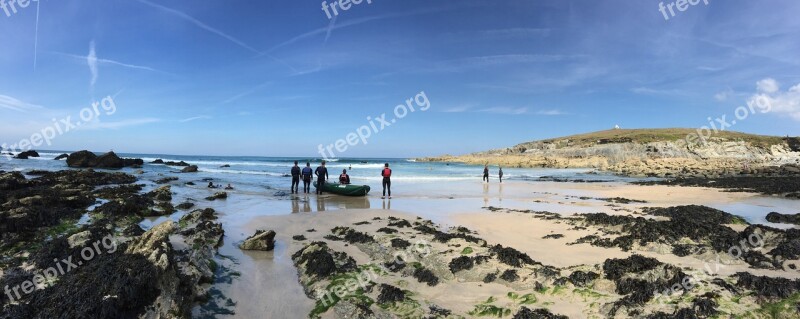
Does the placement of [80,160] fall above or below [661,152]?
above

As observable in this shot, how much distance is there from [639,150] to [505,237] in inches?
3472

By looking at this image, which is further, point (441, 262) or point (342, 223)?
point (342, 223)

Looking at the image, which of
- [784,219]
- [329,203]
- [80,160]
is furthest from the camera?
[80,160]

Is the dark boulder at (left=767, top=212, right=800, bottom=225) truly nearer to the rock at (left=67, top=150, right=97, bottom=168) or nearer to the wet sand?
the wet sand

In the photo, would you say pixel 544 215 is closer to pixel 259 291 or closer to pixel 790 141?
pixel 259 291

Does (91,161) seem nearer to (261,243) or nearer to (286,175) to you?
(286,175)

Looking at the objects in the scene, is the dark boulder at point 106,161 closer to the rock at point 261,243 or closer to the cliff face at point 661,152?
the rock at point 261,243

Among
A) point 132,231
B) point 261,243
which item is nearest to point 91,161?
point 132,231

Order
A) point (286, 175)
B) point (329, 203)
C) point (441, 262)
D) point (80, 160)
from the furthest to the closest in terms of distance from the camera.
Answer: point (80, 160)
point (286, 175)
point (329, 203)
point (441, 262)

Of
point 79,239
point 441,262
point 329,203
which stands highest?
point 79,239

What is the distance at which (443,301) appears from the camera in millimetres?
5387

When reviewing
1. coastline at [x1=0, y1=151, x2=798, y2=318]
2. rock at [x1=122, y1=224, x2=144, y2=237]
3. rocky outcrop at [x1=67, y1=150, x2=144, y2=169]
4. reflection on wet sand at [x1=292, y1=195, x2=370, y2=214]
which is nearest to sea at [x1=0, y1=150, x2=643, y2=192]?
rocky outcrop at [x1=67, y1=150, x2=144, y2=169]

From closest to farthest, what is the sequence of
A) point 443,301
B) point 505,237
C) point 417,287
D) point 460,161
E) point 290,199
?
point 443,301 → point 417,287 → point 505,237 → point 290,199 → point 460,161

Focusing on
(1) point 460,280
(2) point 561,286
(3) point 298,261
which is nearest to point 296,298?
(3) point 298,261
